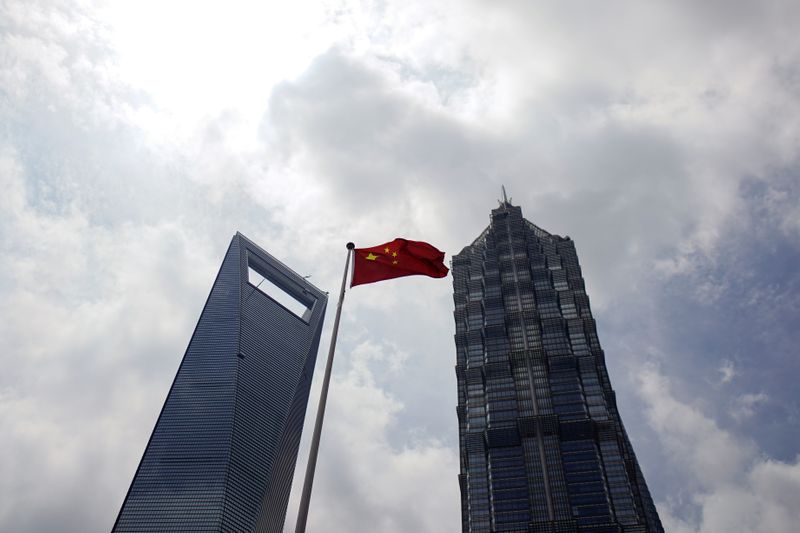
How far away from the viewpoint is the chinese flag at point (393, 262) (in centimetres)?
3834

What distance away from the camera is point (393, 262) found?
127 ft

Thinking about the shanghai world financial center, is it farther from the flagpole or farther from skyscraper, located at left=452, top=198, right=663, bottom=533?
the flagpole

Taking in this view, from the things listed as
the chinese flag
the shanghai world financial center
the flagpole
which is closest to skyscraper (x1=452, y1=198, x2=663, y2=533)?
the shanghai world financial center

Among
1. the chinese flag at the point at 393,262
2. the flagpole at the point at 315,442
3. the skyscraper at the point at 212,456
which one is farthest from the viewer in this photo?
the skyscraper at the point at 212,456

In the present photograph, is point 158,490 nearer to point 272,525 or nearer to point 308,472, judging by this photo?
point 272,525

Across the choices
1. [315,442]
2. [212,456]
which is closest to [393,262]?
[315,442]

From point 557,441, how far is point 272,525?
88.9 metres

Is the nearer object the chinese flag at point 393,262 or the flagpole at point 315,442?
the flagpole at point 315,442

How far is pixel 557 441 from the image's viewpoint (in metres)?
181

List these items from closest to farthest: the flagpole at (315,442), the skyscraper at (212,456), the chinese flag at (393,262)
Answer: the flagpole at (315,442) < the chinese flag at (393,262) < the skyscraper at (212,456)

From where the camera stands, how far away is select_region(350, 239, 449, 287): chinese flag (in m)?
38.3

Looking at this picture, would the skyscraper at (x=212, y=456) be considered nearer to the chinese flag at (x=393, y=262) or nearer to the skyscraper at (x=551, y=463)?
the skyscraper at (x=551, y=463)

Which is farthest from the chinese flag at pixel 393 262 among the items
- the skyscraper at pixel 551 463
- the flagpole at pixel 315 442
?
the skyscraper at pixel 551 463

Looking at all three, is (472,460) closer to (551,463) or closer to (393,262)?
(551,463)
